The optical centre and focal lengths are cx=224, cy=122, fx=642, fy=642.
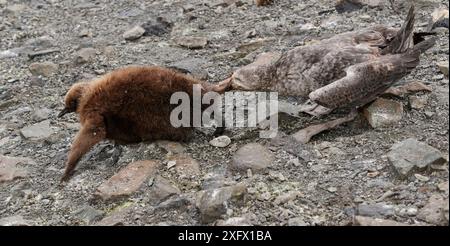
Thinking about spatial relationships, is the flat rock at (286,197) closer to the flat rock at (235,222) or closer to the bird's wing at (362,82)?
the flat rock at (235,222)

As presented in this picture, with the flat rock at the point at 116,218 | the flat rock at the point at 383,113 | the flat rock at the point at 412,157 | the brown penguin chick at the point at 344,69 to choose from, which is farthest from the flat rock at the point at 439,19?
the flat rock at the point at 116,218

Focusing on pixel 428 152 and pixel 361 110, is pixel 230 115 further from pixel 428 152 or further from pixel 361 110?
pixel 428 152

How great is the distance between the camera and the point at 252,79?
641 centimetres

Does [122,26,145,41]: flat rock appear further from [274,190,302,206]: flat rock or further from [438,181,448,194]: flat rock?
[438,181,448,194]: flat rock

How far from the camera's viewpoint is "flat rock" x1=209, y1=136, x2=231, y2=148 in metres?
6.03

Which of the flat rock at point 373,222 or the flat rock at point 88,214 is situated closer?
the flat rock at point 373,222

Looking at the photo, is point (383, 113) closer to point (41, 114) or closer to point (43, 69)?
point (41, 114)

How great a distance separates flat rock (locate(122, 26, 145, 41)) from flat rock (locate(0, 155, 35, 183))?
10.0ft

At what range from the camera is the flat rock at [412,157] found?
493 centimetres

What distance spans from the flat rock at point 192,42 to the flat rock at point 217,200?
144 inches

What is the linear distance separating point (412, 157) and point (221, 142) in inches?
71.3

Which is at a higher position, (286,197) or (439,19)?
(439,19)

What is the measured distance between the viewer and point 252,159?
566cm

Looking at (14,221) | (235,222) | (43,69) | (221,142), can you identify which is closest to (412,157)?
(235,222)
